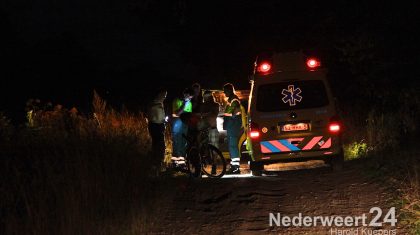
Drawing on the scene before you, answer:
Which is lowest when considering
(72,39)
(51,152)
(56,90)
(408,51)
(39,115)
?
(51,152)

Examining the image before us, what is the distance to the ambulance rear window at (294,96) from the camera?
37.9ft

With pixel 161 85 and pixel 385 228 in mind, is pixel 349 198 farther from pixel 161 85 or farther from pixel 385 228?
pixel 161 85

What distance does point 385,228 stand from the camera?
291 inches

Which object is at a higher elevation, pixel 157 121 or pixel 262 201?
pixel 157 121

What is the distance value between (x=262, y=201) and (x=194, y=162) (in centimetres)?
303

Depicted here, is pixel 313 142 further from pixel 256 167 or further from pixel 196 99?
pixel 196 99

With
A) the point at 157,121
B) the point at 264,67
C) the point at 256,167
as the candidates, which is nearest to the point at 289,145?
the point at 256,167

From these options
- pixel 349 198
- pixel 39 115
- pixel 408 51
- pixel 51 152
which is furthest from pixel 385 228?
pixel 39 115

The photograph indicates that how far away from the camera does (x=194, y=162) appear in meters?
12.0

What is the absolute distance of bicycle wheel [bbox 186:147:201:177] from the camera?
11.9 m

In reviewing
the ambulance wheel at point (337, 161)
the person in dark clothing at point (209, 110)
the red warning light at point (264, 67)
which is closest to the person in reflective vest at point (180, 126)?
the person in dark clothing at point (209, 110)

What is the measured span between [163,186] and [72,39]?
45107 millimetres

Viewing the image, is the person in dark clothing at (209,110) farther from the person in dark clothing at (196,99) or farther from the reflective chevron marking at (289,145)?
the reflective chevron marking at (289,145)

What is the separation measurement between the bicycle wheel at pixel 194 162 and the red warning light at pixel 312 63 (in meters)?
2.75
